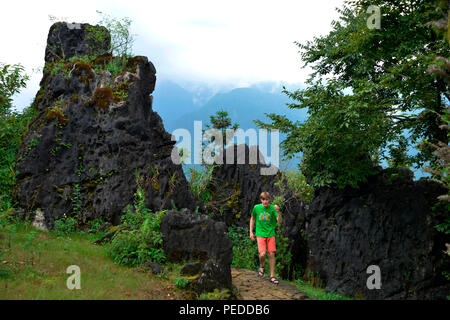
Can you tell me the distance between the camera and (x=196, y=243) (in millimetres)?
8008

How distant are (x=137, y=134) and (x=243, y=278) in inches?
267

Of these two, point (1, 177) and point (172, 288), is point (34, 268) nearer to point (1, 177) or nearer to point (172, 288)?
point (172, 288)

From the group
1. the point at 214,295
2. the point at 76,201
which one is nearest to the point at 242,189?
the point at 76,201

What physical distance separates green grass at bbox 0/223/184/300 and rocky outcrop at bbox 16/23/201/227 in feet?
9.37

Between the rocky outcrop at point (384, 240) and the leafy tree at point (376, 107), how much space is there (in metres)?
0.91

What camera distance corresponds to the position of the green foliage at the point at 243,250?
39.1ft

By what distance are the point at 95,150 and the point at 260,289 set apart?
8.04m

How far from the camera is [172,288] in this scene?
6902 mm

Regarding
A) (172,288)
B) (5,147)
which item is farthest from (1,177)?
(172,288)

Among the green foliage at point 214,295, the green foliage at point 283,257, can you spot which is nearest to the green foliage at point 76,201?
the green foliage at point 214,295

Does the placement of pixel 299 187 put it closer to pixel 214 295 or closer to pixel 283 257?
pixel 283 257

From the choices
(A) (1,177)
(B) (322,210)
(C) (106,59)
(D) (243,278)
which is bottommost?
(D) (243,278)

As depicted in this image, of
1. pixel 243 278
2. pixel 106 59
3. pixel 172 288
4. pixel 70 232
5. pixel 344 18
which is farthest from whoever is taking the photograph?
pixel 344 18

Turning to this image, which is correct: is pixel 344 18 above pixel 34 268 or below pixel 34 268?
above
